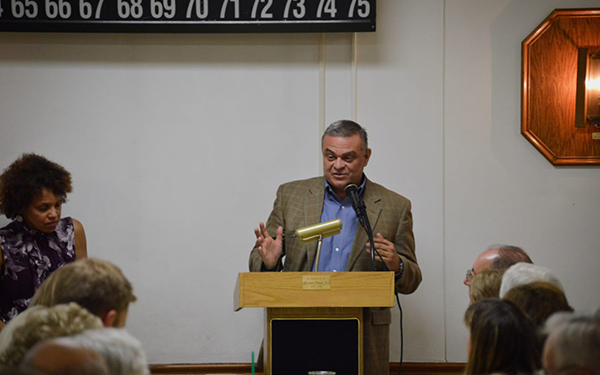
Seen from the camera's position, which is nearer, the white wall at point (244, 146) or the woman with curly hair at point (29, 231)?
the woman with curly hair at point (29, 231)

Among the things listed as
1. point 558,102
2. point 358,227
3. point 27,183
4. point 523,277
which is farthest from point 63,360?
point 558,102

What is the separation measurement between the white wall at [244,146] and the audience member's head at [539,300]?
240 centimetres

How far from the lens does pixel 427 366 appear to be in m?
4.57

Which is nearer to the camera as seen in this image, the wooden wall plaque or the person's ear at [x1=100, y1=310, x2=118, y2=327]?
the person's ear at [x1=100, y1=310, x2=118, y2=327]

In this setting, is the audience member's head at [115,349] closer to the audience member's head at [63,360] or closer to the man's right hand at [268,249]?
the audience member's head at [63,360]

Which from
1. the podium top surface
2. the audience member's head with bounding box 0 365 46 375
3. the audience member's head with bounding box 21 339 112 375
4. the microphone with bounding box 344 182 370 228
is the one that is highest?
the microphone with bounding box 344 182 370 228

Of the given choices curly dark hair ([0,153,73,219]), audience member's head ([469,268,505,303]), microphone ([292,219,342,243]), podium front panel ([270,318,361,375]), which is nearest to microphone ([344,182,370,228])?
microphone ([292,219,342,243])

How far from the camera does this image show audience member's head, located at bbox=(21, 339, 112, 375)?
132 cm

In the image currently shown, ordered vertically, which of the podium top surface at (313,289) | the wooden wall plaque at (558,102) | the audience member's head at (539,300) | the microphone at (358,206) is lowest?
the podium top surface at (313,289)

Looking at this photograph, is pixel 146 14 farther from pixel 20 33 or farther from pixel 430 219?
pixel 430 219

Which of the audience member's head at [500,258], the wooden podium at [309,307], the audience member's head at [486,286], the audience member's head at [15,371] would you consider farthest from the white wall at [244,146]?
the audience member's head at [15,371]

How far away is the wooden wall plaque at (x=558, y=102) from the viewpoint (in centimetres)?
462

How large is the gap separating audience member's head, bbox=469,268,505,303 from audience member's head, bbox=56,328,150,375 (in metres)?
1.38

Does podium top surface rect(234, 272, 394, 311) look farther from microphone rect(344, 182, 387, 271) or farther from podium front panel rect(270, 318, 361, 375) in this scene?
microphone rect(344, 182, 387, 271)
